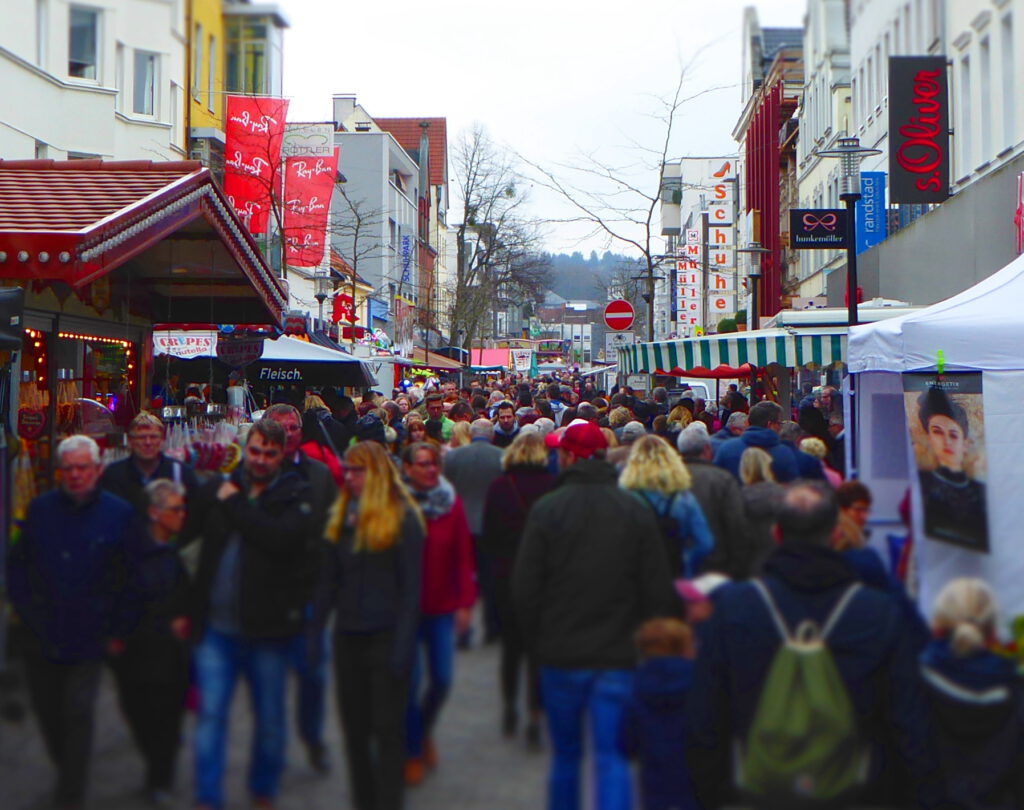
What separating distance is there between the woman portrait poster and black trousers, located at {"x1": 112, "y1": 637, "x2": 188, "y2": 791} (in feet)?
8.13

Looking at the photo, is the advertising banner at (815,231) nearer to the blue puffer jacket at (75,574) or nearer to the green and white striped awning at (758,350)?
the green and white striped awning at (758,350)

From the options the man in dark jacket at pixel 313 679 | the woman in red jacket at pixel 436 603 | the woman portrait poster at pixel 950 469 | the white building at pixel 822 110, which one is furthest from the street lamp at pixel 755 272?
the man in dark jacket at pixel 313 679

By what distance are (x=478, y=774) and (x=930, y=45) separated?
15561mm

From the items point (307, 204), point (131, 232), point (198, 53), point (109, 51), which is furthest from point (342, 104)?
point (198, 53)

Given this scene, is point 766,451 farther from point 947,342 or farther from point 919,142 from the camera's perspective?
point 919,142

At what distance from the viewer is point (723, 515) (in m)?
4.39

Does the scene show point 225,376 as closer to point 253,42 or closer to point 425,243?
point 253,42

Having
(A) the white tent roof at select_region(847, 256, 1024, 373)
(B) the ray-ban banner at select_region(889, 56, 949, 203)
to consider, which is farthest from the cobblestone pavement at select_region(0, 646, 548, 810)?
(B) the ray-ban banner at select_region(889, 56, 949, 203)

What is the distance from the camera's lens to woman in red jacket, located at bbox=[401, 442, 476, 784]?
157 inches

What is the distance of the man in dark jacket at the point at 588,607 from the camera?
3941mm

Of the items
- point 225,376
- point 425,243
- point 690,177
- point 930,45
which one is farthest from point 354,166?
point 930,45

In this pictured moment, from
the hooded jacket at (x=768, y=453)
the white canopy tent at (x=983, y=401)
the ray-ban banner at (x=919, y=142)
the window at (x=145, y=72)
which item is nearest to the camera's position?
the window at (x=145, y=72)

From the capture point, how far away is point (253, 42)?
236 centimetres

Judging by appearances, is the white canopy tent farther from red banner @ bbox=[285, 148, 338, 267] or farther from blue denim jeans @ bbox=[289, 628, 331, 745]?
red banner @ bbox=[285, 148, 338, 267]
